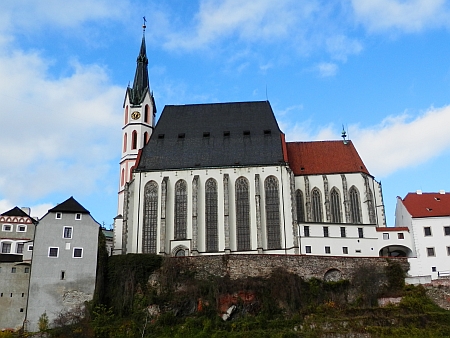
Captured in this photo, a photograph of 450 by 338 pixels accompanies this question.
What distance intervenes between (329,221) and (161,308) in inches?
876

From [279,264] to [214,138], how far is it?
20.4m

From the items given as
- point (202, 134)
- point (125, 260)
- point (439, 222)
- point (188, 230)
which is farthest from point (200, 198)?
point (439, 222)

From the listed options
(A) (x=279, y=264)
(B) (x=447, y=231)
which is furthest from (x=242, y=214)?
(B) (x=447, y=231)

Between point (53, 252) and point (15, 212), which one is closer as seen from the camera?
point (53, 252)

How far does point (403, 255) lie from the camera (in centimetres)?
5906

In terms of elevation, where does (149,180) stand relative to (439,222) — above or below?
above

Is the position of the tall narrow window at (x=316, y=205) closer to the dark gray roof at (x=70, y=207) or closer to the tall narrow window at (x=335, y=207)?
the tall narrow window at (x=335, y=207)

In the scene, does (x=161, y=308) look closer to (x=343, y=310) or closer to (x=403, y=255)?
(x=343, y=310)

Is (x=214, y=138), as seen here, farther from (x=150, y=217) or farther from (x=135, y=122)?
(x=150, y=217)

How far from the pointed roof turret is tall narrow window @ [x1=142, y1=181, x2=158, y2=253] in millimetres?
13781

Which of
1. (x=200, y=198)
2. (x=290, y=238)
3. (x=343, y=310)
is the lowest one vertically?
(x=343, y=310)

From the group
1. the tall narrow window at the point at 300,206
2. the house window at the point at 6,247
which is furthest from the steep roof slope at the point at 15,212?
the tall narrow window at the point at 300,206

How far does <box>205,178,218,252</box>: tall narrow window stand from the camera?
2404 inches

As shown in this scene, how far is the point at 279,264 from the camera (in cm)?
5244
